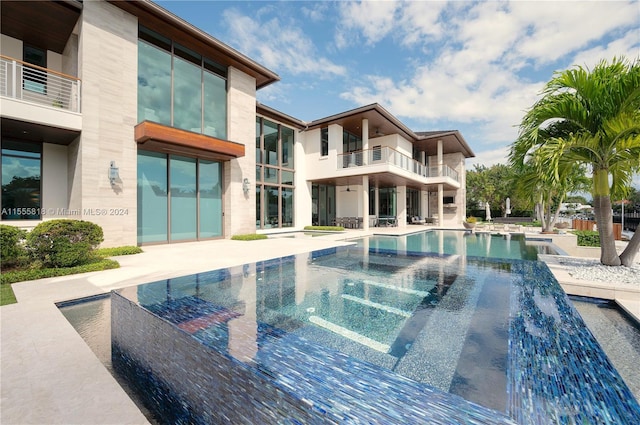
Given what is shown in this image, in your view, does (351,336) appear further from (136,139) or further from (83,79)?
(83,79)

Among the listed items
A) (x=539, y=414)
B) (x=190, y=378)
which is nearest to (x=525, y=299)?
(x=539, y=414)

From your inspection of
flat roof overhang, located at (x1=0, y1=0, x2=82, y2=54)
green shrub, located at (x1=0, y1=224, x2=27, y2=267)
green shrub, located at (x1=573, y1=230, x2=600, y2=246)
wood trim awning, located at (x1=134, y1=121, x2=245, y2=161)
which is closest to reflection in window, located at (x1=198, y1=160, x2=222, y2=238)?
wood trim awning, located at (x1=134, y1=121, x2=245, y2=161)

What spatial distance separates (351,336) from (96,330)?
3.61 meters

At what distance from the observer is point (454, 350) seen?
2740 millimetres

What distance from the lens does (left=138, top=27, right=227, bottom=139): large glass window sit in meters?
10.7

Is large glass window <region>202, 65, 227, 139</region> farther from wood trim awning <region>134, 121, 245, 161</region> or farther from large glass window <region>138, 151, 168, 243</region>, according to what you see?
large glass window <region>138, 151, 168, 243</region>

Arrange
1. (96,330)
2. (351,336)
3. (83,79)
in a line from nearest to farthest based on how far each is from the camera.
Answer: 1. (351,336)
2. (96,330)
3. (83,79)

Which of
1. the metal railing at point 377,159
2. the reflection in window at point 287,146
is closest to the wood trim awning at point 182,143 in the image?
the reflection in window at point 287,146

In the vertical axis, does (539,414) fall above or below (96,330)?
above

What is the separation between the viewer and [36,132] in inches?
345

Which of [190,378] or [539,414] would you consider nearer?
[539,414]

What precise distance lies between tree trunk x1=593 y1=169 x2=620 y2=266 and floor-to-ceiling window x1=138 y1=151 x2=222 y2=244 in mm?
13457

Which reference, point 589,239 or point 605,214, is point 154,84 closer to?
point 605,214

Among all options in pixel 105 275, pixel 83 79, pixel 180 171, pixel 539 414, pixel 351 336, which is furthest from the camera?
pixel 180 171
